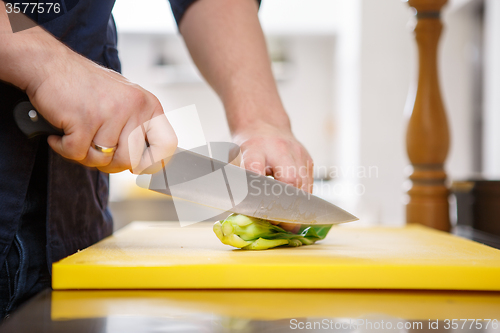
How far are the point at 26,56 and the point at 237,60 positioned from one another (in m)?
0.50

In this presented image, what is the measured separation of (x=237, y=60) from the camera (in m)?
0.95

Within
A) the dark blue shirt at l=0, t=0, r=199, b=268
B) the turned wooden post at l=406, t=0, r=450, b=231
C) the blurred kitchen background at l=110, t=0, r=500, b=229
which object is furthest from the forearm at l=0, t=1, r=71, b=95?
the blurred kitchen background at l=110, t=0, r=500, b=229

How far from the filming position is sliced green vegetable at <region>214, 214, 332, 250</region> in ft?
2.46

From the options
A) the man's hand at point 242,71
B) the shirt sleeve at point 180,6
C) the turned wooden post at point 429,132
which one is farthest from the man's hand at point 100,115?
the turned wooden post at point 429,132

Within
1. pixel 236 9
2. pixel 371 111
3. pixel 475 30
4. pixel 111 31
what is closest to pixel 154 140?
pixel 111 31

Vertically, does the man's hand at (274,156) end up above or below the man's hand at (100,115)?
below

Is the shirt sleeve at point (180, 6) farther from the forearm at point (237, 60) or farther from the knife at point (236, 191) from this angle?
the knife at point (236, 191)

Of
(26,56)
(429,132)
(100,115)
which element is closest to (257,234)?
(100,115)

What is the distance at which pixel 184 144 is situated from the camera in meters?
0.77

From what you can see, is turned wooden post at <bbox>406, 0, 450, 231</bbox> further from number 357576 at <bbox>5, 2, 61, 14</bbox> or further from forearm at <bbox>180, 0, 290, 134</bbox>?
number 357576 at <bbox>5, 2, 61, 14</bbox>

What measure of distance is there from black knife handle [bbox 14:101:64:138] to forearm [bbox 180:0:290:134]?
0.42 metres

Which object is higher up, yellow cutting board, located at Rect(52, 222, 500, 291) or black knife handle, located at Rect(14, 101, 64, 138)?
black knife handle, located at Rect(14, 101, 64, 138)

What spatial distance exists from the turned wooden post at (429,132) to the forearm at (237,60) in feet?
1.63

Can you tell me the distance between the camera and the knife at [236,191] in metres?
0.75
